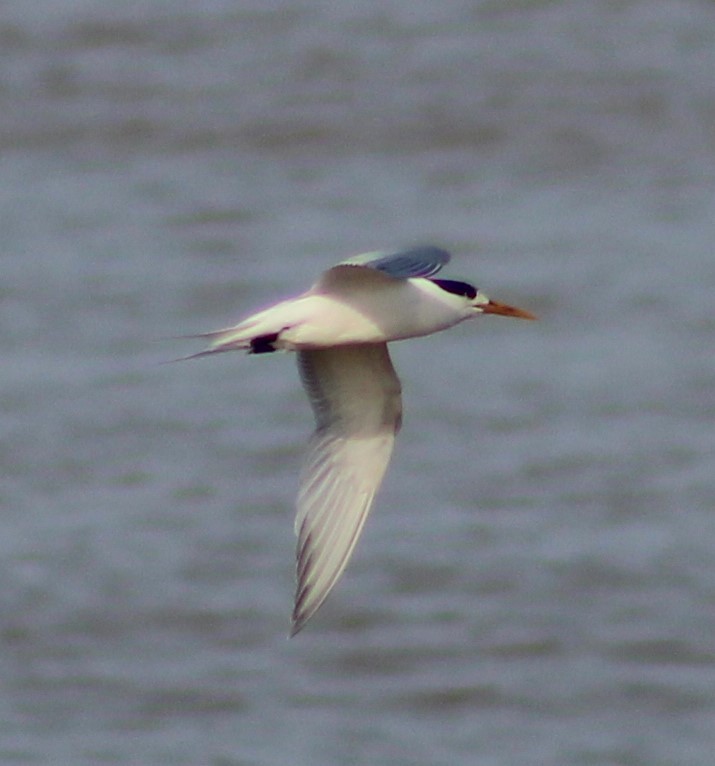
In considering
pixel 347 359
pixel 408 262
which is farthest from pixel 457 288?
pixel 408 262

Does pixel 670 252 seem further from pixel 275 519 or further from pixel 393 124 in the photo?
pixel 275 519

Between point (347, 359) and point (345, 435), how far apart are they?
23 cm

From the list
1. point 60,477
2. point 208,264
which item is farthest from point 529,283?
point 60,477

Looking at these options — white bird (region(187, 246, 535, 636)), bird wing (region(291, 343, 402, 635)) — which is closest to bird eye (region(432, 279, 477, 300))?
A: white bird (region(187, 246, 535, 636))

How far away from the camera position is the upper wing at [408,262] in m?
5.79

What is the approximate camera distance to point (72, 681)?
11016 millimetres

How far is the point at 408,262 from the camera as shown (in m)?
5.89

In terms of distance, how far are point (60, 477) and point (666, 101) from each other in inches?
254

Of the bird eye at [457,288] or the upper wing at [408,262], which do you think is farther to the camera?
the bird eye at [457,288]

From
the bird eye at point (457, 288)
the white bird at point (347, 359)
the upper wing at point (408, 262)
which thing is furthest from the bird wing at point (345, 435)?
the upper wing at point (408, 262)

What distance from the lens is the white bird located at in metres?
5.93

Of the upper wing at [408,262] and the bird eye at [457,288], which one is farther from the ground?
the upper wing at [408,262]

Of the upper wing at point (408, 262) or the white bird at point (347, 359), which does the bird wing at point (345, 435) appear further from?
the upper wing at point (408, 262)

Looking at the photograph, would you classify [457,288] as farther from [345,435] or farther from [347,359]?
[345,435]
